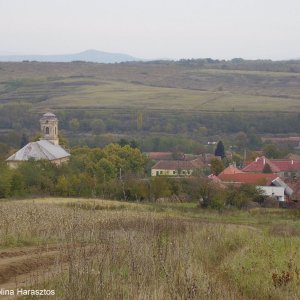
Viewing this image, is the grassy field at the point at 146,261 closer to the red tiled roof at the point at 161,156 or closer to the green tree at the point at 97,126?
the red tiled roof at the point at 161,156

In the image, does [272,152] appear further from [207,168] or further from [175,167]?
[175,167]

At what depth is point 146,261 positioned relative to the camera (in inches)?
466

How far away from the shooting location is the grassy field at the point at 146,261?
34.1 feet

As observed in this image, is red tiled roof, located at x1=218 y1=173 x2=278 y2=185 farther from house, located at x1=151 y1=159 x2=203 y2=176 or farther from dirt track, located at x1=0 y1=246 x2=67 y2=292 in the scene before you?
dirt track, located at x1=0 y1=246 x2=67 y2=292

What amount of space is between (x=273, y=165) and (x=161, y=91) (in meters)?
92.5

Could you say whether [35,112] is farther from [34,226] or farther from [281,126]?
[34,226]

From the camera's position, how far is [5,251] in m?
14.6

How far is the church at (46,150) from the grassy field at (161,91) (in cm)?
5632

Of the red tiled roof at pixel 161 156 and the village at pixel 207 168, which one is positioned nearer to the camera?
the village at pixel 207 168

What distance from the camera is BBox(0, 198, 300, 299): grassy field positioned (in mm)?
10406

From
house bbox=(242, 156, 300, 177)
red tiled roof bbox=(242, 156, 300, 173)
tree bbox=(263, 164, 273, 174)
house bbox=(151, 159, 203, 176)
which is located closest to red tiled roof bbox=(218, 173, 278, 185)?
tree bbox=(263, 164, 273, 174)

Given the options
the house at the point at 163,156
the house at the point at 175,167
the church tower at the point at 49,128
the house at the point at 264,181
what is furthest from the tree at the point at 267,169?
the church tower at the point at 49,128

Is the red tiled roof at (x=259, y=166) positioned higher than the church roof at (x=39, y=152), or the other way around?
the church roof at (x=39, y=152)

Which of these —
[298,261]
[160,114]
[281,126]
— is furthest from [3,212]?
[160,114]
